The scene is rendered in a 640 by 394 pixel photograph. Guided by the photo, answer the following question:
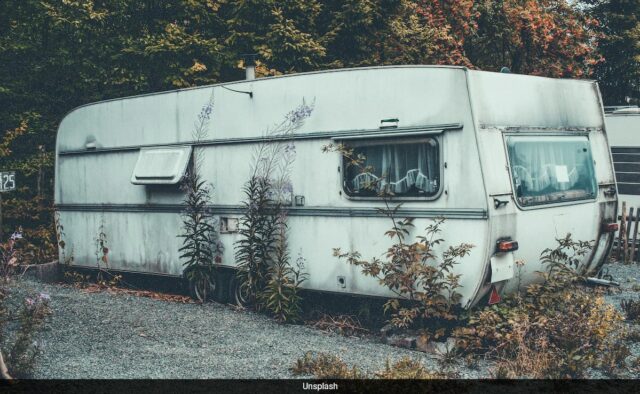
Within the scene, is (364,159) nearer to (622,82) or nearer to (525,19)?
(525,19)

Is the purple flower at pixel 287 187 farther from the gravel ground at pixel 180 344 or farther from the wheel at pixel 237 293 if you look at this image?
the gravel ground at pixel 180 344

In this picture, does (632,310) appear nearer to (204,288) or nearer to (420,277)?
(420,277)

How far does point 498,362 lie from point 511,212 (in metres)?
1.58

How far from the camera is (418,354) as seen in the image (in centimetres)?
750

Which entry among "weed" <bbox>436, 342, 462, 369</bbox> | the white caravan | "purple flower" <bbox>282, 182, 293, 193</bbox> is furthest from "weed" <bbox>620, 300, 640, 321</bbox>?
the white caravan

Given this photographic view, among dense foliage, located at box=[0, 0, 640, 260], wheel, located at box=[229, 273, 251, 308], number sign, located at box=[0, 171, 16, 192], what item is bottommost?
wheel, located at box=[229, 273, 251, 308]

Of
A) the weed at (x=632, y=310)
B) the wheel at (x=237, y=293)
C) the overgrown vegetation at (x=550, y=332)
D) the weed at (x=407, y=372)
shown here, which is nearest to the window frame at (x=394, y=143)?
the overgrown vegetation at (x=550, y=332)

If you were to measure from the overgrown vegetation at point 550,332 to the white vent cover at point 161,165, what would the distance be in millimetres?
4733

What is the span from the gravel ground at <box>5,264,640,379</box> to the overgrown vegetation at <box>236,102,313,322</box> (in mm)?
361

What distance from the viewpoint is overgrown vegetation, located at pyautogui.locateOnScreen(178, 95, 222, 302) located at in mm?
10188

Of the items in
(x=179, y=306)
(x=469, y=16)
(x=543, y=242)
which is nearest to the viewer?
(x=543, y=242)

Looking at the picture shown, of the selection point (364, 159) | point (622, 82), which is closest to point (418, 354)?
point (364, 159)

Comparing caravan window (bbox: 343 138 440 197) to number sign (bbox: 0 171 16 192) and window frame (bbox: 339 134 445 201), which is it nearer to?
window frame (bbox: 339 134 445 201)

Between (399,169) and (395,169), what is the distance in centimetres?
5
